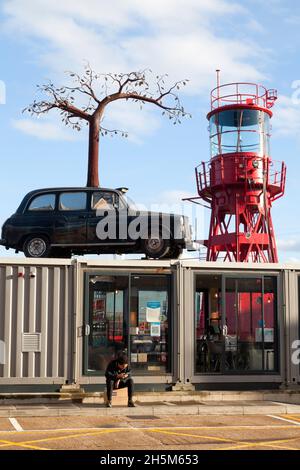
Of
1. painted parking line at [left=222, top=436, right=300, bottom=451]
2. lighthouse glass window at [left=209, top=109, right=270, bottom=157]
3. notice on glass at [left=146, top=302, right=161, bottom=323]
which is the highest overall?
lighthouse glass window at [left=209, top=109, right=270, bottom=157]

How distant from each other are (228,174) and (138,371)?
17609 millimetres

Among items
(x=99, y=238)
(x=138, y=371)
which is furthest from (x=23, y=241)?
(x=138, y=371)

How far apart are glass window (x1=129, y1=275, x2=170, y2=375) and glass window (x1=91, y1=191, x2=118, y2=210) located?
342 centimetres

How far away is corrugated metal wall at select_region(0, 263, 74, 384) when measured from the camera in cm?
1616

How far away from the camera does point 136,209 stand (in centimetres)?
2008

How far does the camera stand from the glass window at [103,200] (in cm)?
1983

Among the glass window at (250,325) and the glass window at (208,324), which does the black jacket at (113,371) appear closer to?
the glass window at (208,324)

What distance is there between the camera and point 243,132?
1303 inches

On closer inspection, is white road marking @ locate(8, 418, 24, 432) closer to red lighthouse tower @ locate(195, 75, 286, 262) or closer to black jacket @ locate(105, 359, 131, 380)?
black jacket @ locate(105, 359, 131, 380)

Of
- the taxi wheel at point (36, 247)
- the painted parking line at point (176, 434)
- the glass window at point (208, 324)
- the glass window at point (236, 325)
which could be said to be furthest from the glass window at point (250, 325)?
the taxi wheel at point (36, 247)

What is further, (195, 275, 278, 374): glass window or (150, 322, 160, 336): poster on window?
(195, 275, 278, 374): glass window

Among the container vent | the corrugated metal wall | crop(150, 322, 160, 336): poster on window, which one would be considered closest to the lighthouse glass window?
crop(150, 322, 160, 336): poster on window

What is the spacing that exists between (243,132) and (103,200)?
14.7 metres
